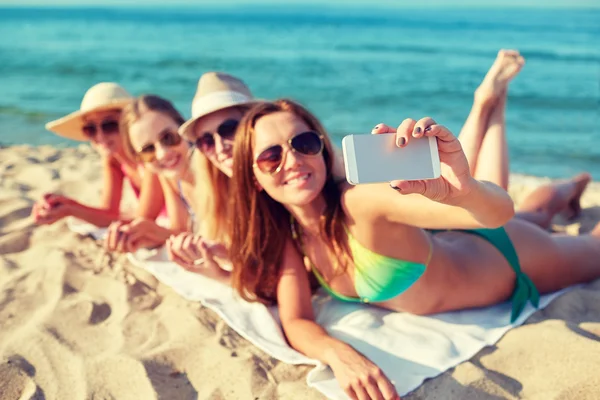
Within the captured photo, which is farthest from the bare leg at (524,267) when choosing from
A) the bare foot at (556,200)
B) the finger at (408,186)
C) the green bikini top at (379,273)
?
the finger at (408,186)

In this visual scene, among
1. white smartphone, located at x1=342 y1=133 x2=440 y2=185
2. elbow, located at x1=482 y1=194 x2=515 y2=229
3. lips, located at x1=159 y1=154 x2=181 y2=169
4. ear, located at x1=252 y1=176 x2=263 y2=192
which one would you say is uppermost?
white smartphone, located at x1=342 y1=133 x2=440 y2=185

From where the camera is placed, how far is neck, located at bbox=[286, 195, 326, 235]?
3201 millimetres

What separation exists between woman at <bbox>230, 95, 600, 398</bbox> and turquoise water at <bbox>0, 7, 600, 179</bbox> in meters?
4.44

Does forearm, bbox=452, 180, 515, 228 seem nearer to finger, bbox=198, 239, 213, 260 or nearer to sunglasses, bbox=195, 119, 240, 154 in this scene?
finger, bbox=198, 239, 213, 260

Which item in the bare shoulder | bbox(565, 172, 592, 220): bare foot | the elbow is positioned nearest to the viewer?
the elbow

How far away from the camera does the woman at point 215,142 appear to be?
3711 millimetres

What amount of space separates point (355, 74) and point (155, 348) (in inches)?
568

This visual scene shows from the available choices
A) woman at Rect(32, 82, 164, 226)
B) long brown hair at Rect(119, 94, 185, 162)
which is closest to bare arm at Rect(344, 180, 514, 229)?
long brown hair at Rect(119, 94, 185, 162)

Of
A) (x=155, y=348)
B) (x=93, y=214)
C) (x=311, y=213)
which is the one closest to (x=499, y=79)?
(x=311, y=213)

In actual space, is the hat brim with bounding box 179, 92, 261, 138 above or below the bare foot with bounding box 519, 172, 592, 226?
above

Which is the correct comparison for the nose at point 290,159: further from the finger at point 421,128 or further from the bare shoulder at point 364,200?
the finger at point 421,128

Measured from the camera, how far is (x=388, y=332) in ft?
10.6

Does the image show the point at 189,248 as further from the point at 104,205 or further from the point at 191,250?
the point at 104,205

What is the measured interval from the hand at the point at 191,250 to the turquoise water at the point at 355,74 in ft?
17.2
